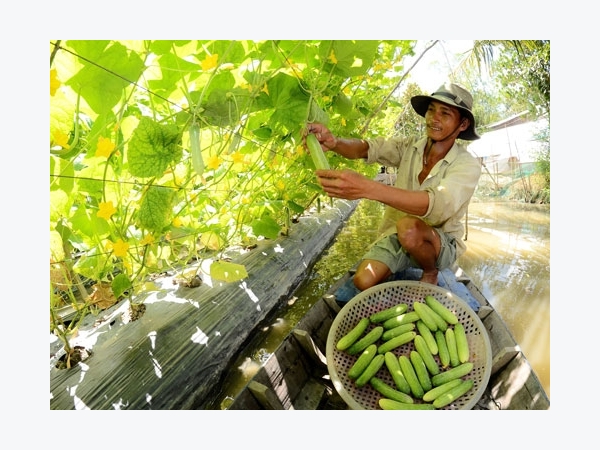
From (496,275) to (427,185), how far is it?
1.68m

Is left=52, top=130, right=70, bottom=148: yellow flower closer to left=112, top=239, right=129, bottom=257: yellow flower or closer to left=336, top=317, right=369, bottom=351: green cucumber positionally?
left=112, top=239, right=129, bottom=257: yellow flower

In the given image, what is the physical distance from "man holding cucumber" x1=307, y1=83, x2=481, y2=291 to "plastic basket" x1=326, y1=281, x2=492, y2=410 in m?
0.14

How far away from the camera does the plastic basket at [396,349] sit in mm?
1173

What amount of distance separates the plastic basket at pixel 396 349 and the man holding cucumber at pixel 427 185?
0.14 meters

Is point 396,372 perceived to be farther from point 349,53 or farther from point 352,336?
point 349,53

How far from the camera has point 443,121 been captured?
5.34ft

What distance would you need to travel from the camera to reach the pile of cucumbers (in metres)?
1.17

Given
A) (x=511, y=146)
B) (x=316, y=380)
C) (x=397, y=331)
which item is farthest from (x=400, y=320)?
(x=511, y=146)

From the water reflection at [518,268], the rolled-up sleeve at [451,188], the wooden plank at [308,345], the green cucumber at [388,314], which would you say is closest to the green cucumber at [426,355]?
the green cucumber at [388,314]

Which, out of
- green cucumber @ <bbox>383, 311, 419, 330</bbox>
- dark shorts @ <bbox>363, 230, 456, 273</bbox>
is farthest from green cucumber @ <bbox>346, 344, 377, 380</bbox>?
dark shorts @ <bbox>363, 230, 456, 273</bbox>

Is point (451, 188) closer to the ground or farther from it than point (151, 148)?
closer to the ground

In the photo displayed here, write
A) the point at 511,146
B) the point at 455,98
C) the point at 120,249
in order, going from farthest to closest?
the point at 511,146, the point at 455,98, the point at 120,249

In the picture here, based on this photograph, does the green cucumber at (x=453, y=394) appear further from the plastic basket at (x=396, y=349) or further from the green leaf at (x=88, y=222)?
the green leaf at (x=88, y=222)

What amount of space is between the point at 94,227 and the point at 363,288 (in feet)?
3.55
